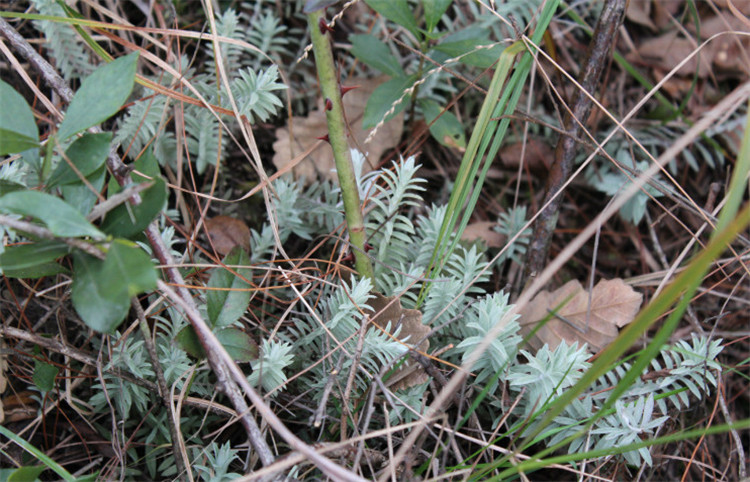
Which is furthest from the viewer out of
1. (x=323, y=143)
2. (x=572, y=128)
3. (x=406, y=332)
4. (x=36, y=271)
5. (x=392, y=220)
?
Result: (x=323, y=143)

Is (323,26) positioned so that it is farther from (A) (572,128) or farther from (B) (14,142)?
(A) (572,128)

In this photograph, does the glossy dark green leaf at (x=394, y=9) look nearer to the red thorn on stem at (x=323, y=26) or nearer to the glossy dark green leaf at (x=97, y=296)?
the red thorn on stem at (x=323, y=26)

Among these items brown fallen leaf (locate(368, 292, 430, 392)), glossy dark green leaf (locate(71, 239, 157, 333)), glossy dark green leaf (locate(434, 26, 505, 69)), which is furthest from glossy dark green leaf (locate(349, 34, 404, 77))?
glossy dark green leaf (locate(71, 239, 157, 333))

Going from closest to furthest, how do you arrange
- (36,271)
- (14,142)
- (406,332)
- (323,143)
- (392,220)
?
(14,142) < (36,271) < (406,332) < (392,220) < (323,143)

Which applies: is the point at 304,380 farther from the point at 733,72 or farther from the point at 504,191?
the point at 733,72

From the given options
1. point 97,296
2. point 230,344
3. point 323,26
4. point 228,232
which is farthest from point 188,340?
point 323,26

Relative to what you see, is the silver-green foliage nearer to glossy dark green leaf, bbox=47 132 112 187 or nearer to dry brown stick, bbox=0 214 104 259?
glossy dark green leaf, bbox=47 132 112 187
